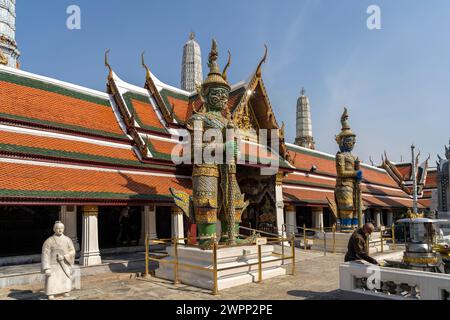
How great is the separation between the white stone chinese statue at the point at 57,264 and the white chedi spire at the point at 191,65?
44.2 m

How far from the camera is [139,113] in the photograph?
16516 mm

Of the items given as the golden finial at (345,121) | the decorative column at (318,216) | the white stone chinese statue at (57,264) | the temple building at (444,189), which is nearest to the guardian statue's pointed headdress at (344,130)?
the golden finial at (345,121)

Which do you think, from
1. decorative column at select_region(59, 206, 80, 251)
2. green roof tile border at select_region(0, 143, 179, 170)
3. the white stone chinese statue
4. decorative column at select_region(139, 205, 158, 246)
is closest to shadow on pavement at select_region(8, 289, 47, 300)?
the white stone chinese statue

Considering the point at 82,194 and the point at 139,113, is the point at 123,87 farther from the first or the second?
the point at 82,194

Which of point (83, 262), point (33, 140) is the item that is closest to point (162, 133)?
point (33, 140)

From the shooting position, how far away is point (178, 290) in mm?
8375

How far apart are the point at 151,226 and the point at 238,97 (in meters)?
7.16

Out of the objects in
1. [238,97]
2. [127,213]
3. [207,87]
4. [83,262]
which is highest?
[238,97]

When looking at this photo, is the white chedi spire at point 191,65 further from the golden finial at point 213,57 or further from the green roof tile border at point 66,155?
the golden finial at point 213,57

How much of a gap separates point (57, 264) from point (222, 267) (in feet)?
12.3

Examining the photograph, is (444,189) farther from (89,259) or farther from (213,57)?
(89,259)

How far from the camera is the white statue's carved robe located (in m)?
7.31

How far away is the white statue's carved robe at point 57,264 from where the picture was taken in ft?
24.0

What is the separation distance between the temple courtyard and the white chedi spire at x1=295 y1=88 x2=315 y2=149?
149 feet
